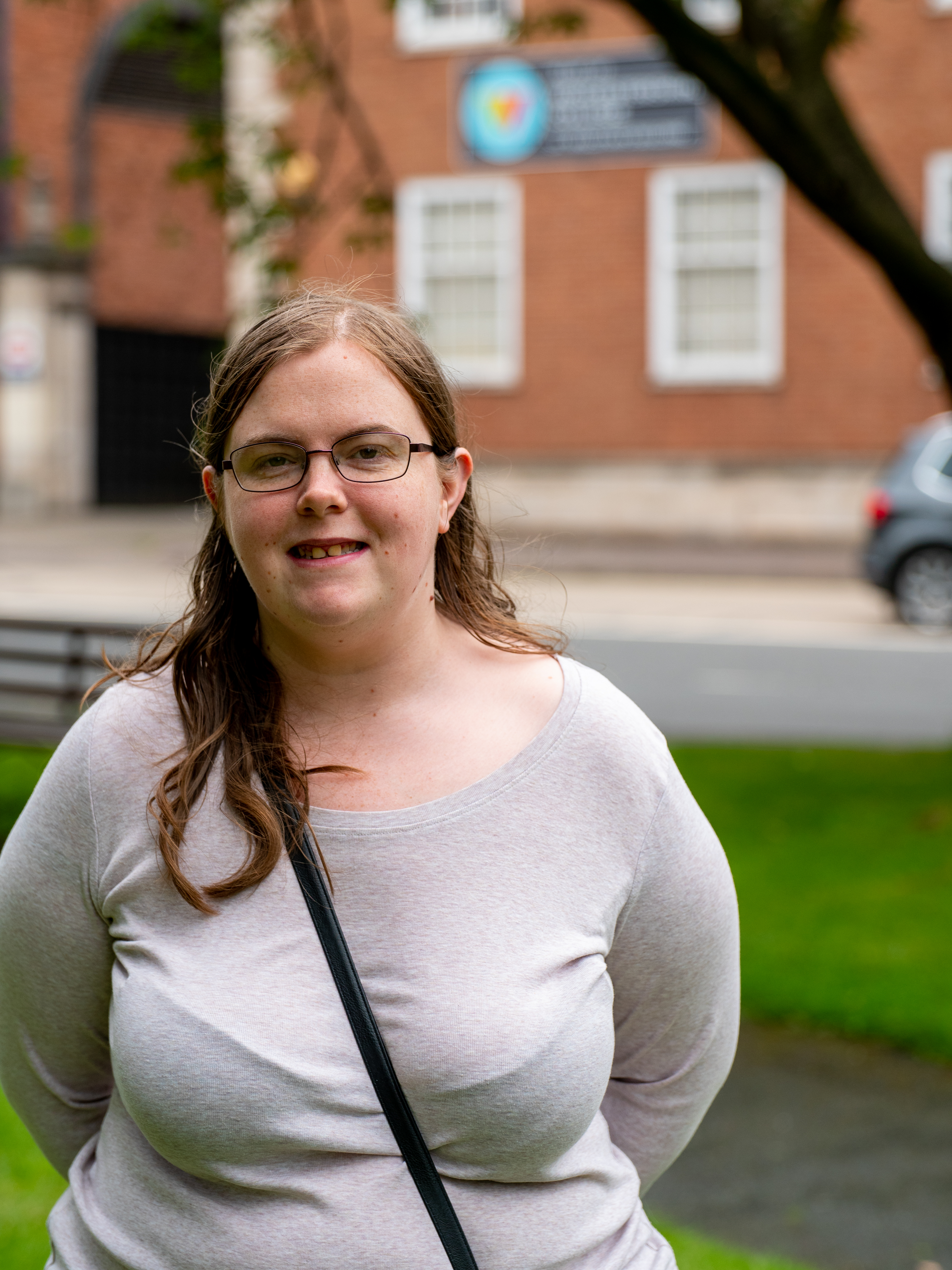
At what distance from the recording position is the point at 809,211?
21.2 metres

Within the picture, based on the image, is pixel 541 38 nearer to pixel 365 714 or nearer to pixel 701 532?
pixel 701 532

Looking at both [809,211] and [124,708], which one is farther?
[809,211]

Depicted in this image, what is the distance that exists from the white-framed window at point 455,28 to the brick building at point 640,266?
0.03m

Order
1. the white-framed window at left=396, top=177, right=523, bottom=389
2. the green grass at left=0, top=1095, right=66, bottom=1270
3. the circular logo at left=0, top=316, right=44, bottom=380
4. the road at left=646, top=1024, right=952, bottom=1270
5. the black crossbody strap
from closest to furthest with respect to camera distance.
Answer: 1. the black crossbody strap
2. the green grass at left=0, top=1095, right=66, bottom=1270
3. the road at left=646, top=1024, right=952, bottom=1270
4. the white-framed window at left=396, top=177, right=523, bottom=389
5. the circular logo at left=0, top=316, right=44, bottom=380

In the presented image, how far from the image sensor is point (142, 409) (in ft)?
94.1

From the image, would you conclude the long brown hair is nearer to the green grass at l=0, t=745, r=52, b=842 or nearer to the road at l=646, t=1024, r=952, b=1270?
the road at l=646, t=1024, r=952, b=1270

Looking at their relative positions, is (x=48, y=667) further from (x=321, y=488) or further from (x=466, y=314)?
(x=466, y=314)

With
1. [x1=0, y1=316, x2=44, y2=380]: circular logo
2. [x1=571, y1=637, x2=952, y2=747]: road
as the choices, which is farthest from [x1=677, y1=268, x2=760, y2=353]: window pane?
[x1=0, y1=316, x2=44, y2=380]: circular logo

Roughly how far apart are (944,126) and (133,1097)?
21.0m

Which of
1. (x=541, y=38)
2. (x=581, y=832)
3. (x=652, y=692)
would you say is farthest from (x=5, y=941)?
(x=541, y=38)

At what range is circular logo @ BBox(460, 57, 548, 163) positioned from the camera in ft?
72.5

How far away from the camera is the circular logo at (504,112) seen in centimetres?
2209

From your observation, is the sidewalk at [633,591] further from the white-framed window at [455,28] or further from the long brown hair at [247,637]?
the long brown hair at [247,637]

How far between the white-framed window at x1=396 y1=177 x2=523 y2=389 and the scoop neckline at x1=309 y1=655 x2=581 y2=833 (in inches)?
807
